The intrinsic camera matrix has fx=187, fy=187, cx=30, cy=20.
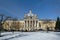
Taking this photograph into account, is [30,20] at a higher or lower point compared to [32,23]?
higher

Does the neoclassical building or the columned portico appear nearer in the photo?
the neoclassical building

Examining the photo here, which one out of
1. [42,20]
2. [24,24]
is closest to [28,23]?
[24,24]

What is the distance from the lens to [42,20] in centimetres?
13450

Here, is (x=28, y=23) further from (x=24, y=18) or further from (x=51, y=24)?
(x=51, y=24)

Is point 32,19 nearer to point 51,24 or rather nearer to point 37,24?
point 37,24

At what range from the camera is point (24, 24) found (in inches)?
5118

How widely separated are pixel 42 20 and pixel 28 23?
38.0ft

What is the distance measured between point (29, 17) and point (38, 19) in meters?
7.74

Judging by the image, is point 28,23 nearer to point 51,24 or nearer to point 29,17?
point 29,17

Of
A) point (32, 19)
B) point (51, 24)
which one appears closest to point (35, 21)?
point (32, 19)

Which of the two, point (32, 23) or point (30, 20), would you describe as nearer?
point (32, 23)

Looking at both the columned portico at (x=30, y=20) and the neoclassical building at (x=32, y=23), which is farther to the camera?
the columned portico at (x=30, y=20)

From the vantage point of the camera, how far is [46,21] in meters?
127

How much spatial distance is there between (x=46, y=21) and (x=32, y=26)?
397 inches
